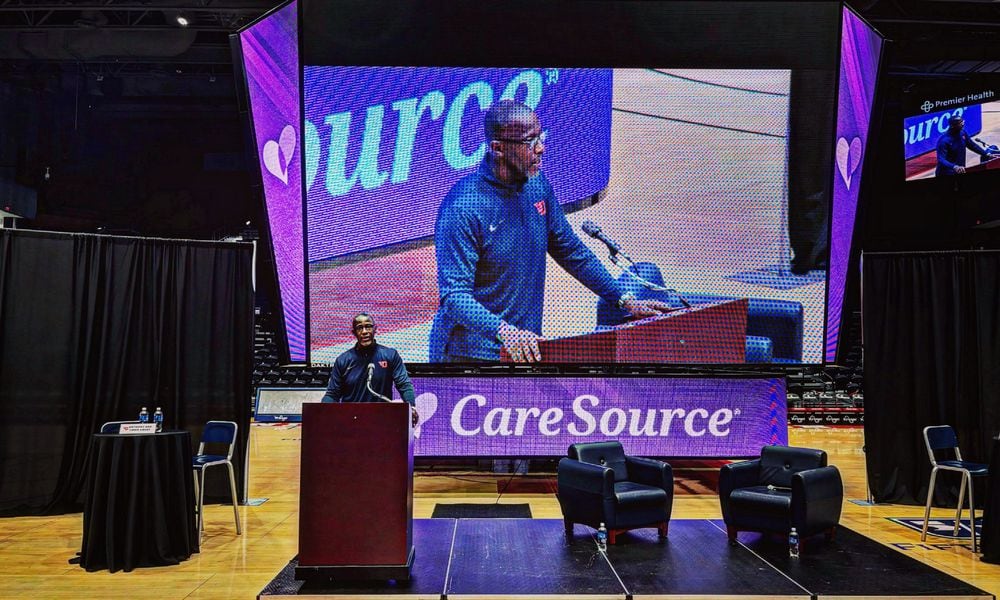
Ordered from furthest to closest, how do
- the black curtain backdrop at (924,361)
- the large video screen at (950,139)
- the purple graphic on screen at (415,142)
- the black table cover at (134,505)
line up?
1. the large video screen at (950,139)
2. the purple graphic on screen at (415,142)
3. the black curtain backdrop at (924,361)
4. the black table cover at (134,505)

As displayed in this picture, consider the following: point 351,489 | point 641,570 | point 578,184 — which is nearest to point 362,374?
point 351,489

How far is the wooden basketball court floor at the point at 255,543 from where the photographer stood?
417 cm

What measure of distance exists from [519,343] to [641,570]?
128 inches

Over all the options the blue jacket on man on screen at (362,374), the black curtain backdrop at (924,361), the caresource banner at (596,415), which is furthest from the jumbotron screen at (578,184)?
the blue jacket on man on screen at (362,374)

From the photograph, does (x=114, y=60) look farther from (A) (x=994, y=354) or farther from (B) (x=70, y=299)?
(A) (x=994, y=354)

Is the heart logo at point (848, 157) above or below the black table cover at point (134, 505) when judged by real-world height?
above

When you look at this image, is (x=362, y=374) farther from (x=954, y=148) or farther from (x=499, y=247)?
(x=954, y=148)

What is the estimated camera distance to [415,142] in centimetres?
702

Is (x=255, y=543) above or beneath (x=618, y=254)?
beneath

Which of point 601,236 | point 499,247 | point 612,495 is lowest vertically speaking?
point 612,495

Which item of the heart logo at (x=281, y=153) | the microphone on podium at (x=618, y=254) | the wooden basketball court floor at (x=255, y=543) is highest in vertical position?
the heart logo at (x=281, y=153)

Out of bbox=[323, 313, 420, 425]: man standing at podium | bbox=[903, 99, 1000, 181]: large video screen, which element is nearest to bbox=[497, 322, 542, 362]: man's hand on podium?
bbox=[323, 313, 420, 425]: man standing at podium

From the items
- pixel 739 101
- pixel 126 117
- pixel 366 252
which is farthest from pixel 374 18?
pixel 126 117

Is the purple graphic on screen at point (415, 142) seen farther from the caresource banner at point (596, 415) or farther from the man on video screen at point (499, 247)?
the caresource banner at point (596, 415)
